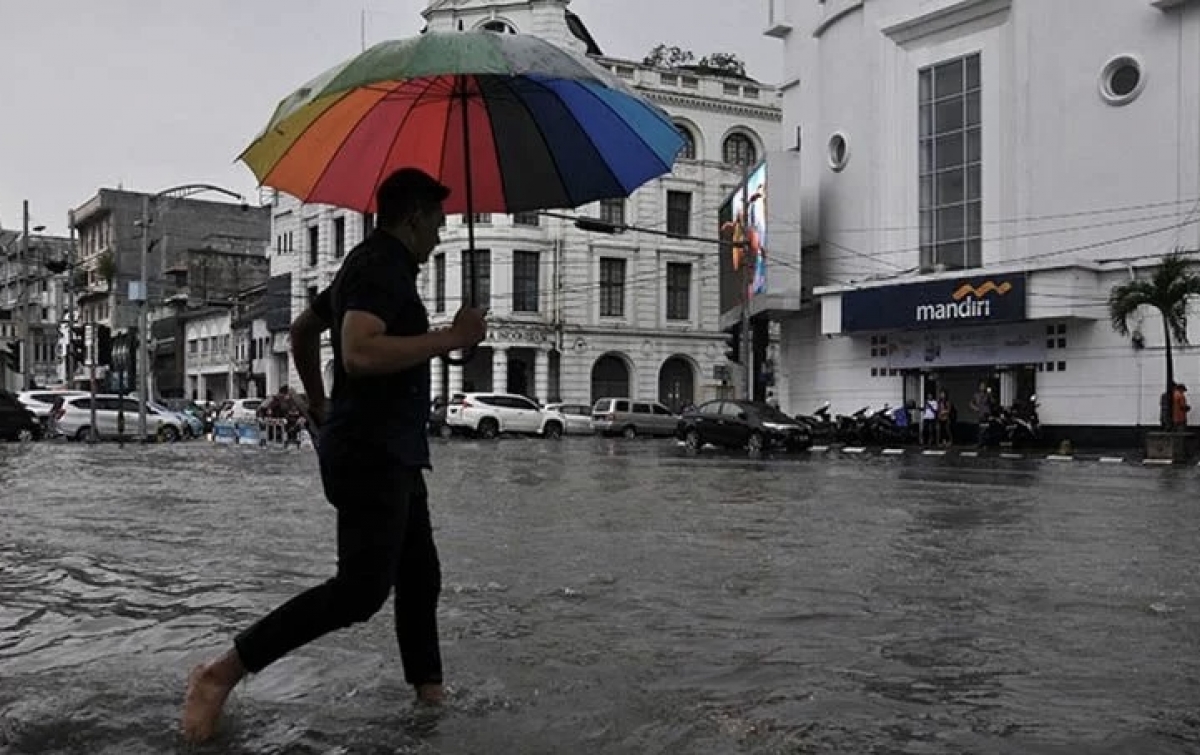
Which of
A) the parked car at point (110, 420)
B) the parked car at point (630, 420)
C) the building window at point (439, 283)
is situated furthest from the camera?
the building window at point (439, 283)

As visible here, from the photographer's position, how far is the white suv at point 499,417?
1682 inches

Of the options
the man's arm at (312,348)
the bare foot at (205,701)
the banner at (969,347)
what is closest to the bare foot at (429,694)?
the bare foot at (205,701)

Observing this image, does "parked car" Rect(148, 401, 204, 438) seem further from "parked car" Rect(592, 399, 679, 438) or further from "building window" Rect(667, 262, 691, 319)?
"building window" Rect(667, 262, 691, 319)

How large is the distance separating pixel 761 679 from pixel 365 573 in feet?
5.95

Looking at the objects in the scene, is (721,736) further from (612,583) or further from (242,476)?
(242,476)

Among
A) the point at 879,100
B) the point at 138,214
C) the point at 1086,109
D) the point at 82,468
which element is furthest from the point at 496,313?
the point at 138,214

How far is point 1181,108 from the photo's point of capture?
28.0 metres

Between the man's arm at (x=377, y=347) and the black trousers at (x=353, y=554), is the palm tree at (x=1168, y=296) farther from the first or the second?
the man's arm at (x=377, y=347)

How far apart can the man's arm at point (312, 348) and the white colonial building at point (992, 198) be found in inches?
1086

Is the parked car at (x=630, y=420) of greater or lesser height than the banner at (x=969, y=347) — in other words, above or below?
below

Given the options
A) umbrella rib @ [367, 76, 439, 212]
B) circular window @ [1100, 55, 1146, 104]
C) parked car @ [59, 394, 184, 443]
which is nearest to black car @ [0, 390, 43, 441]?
parked car @ [59, 394, 184, 443]

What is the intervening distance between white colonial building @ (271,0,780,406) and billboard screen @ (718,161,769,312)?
35.4 ft

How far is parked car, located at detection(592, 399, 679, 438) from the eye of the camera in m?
44.6

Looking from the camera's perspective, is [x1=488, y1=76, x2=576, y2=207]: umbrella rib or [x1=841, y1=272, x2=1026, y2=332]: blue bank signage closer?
[x1=488, y1=76, x2=576, y2=207]: umbrella rib
